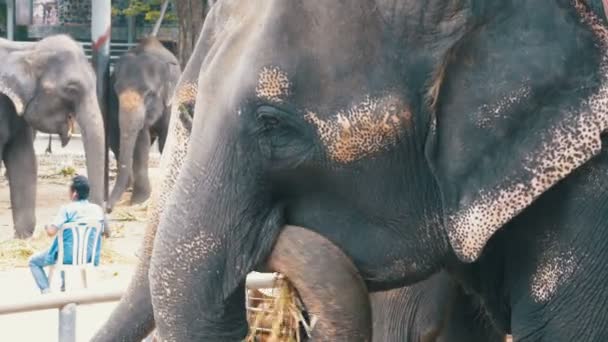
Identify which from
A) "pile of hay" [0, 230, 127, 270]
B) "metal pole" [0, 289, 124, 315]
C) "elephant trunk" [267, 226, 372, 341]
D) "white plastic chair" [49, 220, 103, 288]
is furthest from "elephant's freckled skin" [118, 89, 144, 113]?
"elephant trunk" [267, 226, 372, 341]

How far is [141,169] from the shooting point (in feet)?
56.6

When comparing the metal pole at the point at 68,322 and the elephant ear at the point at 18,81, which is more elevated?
the metal pole at the point at 68,322

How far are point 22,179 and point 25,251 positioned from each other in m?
2.31

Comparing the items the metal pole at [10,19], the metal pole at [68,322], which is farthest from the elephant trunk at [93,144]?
the metal pole at [10,19]

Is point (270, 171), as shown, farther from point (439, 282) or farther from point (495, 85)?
point (439, 282)

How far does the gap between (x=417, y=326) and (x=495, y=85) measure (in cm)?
105

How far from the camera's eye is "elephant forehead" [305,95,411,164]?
10.8ft

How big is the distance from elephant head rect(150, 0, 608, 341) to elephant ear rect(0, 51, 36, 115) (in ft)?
36.1

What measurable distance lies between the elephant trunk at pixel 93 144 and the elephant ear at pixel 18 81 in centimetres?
50

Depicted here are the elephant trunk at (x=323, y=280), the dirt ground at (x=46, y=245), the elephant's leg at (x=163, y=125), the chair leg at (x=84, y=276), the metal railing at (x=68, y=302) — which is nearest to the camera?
the elephant trunk at (x=323, y=280)

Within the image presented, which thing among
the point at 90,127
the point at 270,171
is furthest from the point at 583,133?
the point at 90,127

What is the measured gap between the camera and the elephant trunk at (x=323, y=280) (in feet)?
11.1

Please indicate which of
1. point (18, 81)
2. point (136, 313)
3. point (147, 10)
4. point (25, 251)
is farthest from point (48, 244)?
point (147, 10)

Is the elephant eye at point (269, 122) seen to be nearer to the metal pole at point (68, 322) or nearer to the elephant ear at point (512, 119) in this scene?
the elephant ear at point (512, 119)
